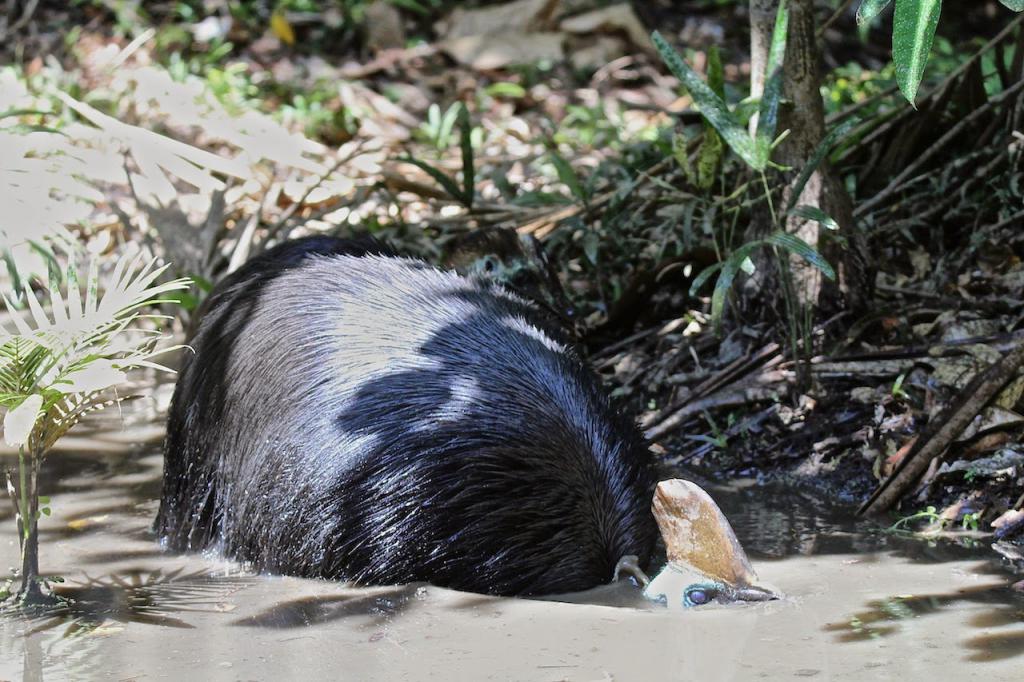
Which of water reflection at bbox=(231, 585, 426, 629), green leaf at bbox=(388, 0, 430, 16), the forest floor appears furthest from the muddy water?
green leaf at bbox=(388, 0, 430, 16)

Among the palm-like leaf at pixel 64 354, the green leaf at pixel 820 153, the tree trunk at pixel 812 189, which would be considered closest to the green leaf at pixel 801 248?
the green leaf at pixel 820 153

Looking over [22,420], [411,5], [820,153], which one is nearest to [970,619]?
[820,153]

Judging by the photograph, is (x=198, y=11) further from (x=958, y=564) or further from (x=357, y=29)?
(x=958, y=564)

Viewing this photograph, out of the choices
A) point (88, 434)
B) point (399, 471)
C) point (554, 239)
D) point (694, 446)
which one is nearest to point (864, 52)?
point (554, 239)

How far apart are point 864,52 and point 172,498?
21.6ft

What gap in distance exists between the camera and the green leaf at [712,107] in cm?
377

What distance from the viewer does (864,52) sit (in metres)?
8.75

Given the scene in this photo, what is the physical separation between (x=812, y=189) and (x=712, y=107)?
19.6 inches

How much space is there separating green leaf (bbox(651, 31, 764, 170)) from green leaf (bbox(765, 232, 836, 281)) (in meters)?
0.23

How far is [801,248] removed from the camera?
12.1 feet

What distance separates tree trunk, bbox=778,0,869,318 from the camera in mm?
A: 4098

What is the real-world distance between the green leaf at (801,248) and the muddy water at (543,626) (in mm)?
713

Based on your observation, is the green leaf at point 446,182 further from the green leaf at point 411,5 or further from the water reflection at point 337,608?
the green leaf at point 411,5

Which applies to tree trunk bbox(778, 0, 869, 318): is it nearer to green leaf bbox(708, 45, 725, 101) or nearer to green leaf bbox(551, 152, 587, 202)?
green leaf bbox(708, 45, 725, 101)
